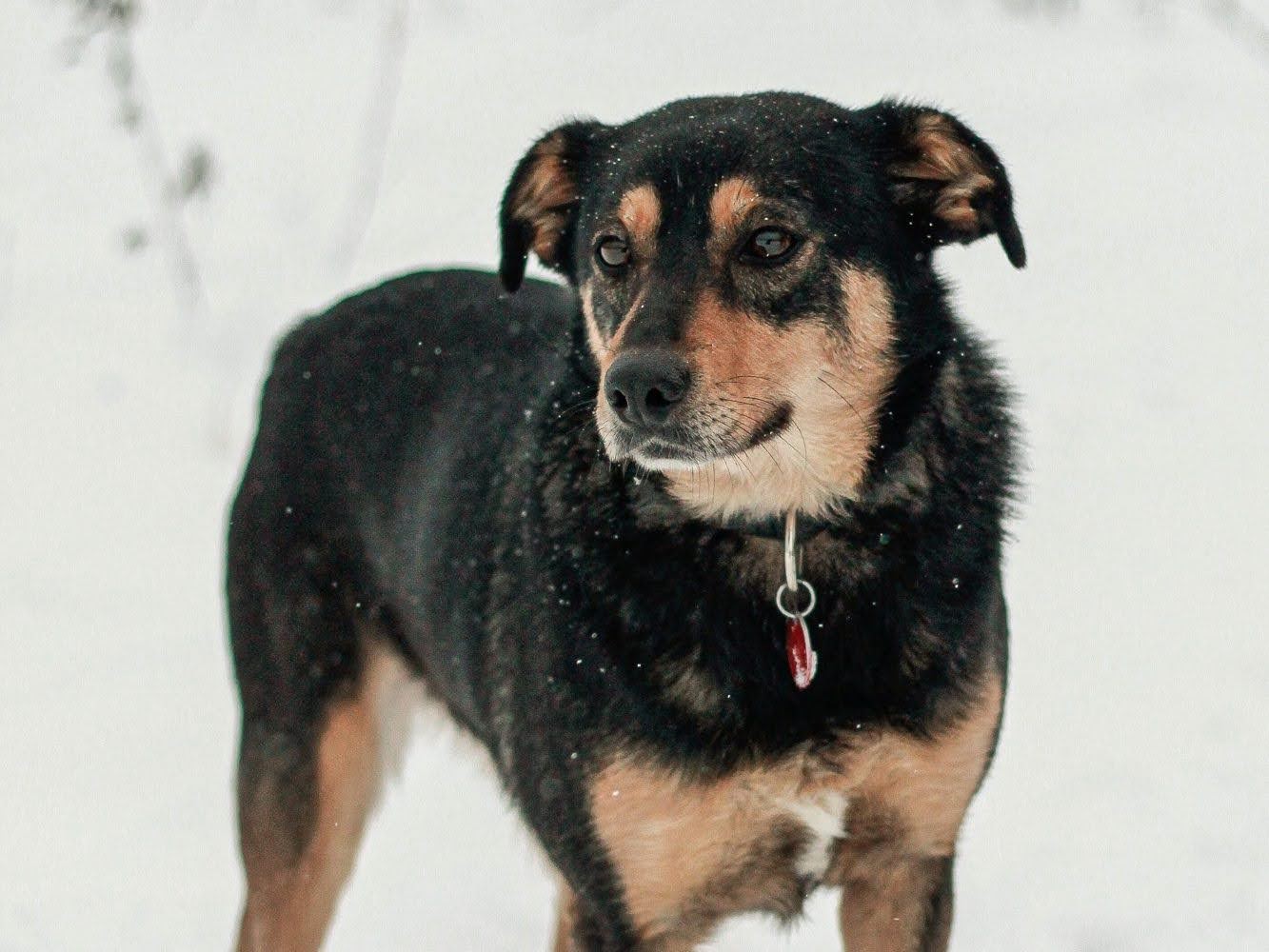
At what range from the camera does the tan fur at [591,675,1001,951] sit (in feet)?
9.20

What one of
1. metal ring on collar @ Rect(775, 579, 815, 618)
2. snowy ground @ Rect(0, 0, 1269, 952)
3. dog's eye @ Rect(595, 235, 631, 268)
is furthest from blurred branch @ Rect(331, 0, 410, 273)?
metal ring on collar @ Rect(775, 579, 815, 618)

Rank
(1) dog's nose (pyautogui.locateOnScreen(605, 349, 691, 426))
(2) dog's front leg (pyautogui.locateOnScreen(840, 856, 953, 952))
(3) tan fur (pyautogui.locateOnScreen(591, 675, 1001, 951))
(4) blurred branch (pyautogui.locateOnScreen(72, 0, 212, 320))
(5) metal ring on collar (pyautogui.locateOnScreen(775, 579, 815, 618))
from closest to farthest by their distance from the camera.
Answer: (1) dog's nose (pyautogui.locateOnScreen(605, 349, 691, 426)) < (3) tan fur (pyautogui.locateOnScreen(591, 675, 1001, 951)) < (5) metal ring on collar (pyautogui.locateOnScreen(775, 579, 815, 618)) < (2) dog's front leg (pyautogui.locateOnScreen(840, 856, 953, 952)) < (4) blurred branch (pyautogui.locateOnScreen(72, 0, 212, 320))

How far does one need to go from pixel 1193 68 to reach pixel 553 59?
14.9 ft

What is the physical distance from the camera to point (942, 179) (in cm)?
307

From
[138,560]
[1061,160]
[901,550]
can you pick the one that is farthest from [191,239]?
[901,550]

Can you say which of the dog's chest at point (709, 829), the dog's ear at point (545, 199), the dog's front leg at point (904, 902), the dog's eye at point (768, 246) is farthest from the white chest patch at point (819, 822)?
the dog's ear at point (545, 199)

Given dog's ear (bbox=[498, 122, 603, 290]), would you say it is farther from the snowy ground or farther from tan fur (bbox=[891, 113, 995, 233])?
the snowy ground

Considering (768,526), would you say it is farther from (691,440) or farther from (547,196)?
(547,196)

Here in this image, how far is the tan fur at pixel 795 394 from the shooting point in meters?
2.71

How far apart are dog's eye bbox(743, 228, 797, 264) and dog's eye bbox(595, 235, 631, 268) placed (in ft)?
0.82

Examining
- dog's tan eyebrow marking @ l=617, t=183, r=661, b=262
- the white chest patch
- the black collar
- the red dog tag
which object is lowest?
the white chest patch

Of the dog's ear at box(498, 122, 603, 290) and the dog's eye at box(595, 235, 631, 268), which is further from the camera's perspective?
the dog's ear at box(498, 122, 603, 290)

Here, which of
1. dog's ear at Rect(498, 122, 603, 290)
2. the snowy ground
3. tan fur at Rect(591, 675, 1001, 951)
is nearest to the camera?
tan fur at Rect(591, 675, 1001, 951)

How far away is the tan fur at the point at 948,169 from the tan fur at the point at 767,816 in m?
0.93
